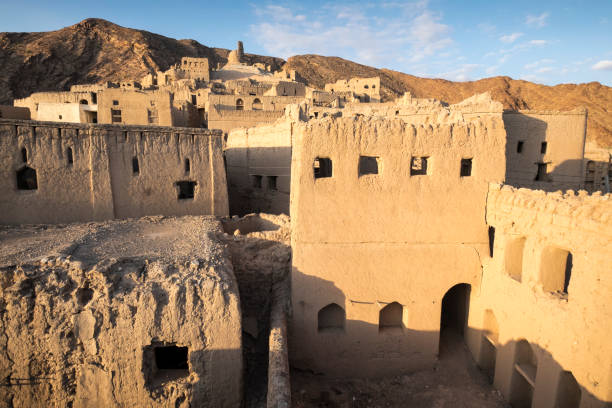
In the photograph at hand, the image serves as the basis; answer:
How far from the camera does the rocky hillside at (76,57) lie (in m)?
35.6

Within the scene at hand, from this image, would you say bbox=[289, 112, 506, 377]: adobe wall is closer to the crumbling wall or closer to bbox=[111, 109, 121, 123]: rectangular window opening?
the crumbling wall

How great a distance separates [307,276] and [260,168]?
732 cm

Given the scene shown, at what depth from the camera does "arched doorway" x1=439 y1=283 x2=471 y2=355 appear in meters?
8.46

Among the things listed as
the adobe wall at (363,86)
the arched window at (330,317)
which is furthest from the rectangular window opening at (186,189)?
the adobe wall at (363,86)

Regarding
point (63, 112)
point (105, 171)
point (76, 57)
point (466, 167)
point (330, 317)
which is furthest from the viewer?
point (76, 57)

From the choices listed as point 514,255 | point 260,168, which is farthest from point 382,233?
point 260,168

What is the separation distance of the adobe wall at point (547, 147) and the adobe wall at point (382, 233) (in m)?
6.38

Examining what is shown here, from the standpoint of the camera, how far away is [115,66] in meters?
41.2

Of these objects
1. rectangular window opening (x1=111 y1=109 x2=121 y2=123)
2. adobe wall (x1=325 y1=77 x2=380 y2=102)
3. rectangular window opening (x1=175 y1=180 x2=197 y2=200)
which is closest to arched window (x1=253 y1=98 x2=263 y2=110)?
rectangular window opening (x1=111 y1=109 x2=121 y2=123)

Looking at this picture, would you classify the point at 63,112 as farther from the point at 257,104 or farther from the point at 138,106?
the point at 257,104

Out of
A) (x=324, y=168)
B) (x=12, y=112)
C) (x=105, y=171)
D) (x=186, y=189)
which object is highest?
(x=12, y=112)

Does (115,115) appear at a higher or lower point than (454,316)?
higher

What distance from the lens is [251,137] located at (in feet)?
A: 46.9

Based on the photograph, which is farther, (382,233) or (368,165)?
(368,165)
